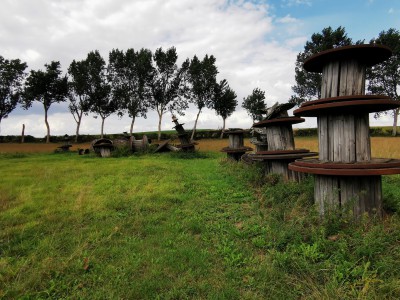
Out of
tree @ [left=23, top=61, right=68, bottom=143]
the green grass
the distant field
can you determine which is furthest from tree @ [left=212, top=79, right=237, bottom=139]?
the green grass

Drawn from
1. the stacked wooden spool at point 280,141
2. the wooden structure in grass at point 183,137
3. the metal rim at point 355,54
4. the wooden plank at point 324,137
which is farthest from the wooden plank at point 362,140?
the wooden structure in grass at point 183,137

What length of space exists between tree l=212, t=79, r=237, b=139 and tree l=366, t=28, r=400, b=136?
22.3 m

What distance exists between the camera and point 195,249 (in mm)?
4332

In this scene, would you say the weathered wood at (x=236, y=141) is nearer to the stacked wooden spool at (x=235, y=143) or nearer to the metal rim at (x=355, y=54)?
the stacked wooden spool at (x=235, y=143)

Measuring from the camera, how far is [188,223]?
5.39 meters

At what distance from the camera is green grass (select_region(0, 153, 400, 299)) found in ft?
10.7

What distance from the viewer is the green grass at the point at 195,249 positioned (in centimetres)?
326

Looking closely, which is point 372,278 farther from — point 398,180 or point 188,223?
point 398,180

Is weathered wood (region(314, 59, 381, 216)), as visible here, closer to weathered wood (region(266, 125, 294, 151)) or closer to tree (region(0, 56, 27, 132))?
weathered wood (region(266, 125, 294, 151))

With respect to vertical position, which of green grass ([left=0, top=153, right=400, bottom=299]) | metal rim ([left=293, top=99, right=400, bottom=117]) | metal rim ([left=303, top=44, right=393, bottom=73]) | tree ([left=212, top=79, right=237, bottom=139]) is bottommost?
green grass ([left=0, top=153, right=400, bottom=299])

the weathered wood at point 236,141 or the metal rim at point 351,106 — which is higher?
the metal rim at point 351,106

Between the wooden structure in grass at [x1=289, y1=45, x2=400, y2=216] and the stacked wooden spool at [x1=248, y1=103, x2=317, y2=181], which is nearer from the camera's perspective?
the wooden structure in grass at [x1=289, y1=45, x2=400, y2=216]

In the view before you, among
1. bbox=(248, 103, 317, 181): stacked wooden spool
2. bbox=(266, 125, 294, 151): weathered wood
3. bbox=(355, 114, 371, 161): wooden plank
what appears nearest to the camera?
bbox=(355, 114, 371, 161): wooden plank

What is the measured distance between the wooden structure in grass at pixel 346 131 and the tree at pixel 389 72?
4544 cm
